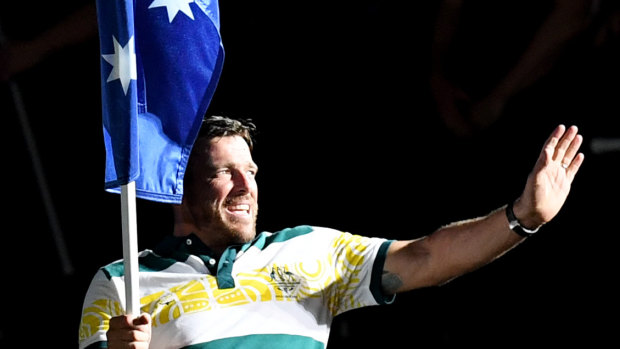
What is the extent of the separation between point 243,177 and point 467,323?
4.33 ft

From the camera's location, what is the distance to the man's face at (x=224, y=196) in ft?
12.7

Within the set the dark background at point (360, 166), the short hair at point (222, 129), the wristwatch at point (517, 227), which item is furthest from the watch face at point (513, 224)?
the dark background at point (360, 166)

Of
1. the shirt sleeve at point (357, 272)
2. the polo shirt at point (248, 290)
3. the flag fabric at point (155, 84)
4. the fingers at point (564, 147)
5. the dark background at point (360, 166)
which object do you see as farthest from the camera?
the dark background at point (360, 166)

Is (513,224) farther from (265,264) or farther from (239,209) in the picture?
(239,209)

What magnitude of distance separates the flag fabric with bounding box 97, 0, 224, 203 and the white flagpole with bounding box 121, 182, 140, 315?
0.04m

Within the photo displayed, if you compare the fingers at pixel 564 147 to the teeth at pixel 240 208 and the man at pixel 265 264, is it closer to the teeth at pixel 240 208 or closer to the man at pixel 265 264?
the man at pixel 265 264

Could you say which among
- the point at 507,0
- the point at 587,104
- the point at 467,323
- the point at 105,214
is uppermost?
the point at 507,0

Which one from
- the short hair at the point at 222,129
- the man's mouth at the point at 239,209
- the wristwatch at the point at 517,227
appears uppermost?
the short hair at the point at 222,129

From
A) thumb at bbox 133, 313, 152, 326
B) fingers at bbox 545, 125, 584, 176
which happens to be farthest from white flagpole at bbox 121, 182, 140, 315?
fingers at bbox 545, 125, 584, 176

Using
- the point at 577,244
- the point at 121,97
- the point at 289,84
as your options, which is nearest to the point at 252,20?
the point at 289,84

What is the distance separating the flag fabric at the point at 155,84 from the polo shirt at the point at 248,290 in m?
0.30

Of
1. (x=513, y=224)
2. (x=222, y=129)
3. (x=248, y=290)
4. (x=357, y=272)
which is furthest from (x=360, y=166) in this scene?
(x=513, y=224)

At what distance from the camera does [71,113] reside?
527cm

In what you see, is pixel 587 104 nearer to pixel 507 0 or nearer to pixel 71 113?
pixel 507 0
